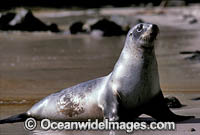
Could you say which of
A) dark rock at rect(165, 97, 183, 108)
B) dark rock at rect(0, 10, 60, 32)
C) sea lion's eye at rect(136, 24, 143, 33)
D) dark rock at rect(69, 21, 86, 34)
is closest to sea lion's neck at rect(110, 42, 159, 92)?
sea lion's eye at rect(136, 24, 143, 33)

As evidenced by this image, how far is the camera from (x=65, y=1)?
185 ft

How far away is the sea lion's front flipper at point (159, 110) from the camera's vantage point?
17.2 ft

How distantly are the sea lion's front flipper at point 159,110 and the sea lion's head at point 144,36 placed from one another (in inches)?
18.3

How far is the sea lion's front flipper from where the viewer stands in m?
5.23

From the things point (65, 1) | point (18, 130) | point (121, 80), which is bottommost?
point (18, 130)

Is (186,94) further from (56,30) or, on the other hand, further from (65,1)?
(65,1)

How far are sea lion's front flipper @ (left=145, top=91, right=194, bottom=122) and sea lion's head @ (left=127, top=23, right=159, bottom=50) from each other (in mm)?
465

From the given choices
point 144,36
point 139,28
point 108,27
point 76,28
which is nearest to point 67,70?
point 139,28

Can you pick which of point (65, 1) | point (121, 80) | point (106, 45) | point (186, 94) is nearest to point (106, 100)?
point (121, 80)

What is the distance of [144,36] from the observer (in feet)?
16.9

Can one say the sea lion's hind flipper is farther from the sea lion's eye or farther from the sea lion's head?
the sea lion's eye

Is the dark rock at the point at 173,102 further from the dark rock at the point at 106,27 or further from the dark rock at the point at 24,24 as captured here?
A: the dark rock at the point at 24,24

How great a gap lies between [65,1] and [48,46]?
41.7m

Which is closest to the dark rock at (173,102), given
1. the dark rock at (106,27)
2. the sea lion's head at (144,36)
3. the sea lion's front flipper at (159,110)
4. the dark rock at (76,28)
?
the sea lion's front flipper at (159,110)
